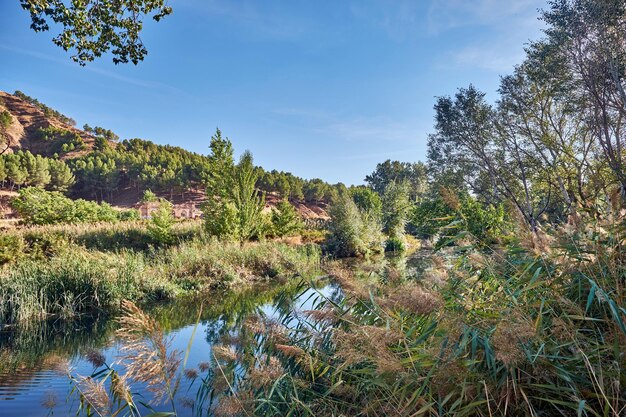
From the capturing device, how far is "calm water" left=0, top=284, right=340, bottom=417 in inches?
178

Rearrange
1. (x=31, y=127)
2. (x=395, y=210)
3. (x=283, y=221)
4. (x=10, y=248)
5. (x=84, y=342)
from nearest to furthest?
(x=84, y=342) → (x=10, y=248) → (x=283, y=221) → (x=395, y=210) → (x=31, y=127)

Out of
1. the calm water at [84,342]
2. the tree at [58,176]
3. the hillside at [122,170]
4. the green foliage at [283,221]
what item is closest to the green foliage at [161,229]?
the green foliage at [283,221]

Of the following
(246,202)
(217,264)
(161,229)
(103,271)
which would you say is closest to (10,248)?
(161,229)

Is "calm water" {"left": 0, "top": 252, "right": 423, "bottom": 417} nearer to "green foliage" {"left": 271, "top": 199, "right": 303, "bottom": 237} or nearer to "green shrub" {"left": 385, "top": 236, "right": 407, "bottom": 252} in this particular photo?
"green foliage" {"left": 271, "top": 199, "right": 303, "bottom": 237}

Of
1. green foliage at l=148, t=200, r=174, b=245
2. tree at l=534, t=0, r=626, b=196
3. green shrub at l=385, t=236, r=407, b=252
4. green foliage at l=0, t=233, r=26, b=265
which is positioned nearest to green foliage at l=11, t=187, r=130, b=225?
Answer: green foliage at l=0, t=233, r=26, b=265

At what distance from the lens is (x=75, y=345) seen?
7.04 metres

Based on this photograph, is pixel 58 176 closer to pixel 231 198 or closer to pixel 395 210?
pixel 231 198

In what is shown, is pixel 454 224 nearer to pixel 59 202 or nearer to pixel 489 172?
pixel 489 172

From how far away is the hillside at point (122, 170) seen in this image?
2244 inches

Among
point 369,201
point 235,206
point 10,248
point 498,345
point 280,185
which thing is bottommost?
point 10,248

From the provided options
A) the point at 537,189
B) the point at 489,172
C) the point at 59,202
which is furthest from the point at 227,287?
the point at 59,202

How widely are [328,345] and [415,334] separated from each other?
712 mm

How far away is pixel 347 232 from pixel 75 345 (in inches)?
671

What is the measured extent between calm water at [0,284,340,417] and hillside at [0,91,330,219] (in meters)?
40.8
